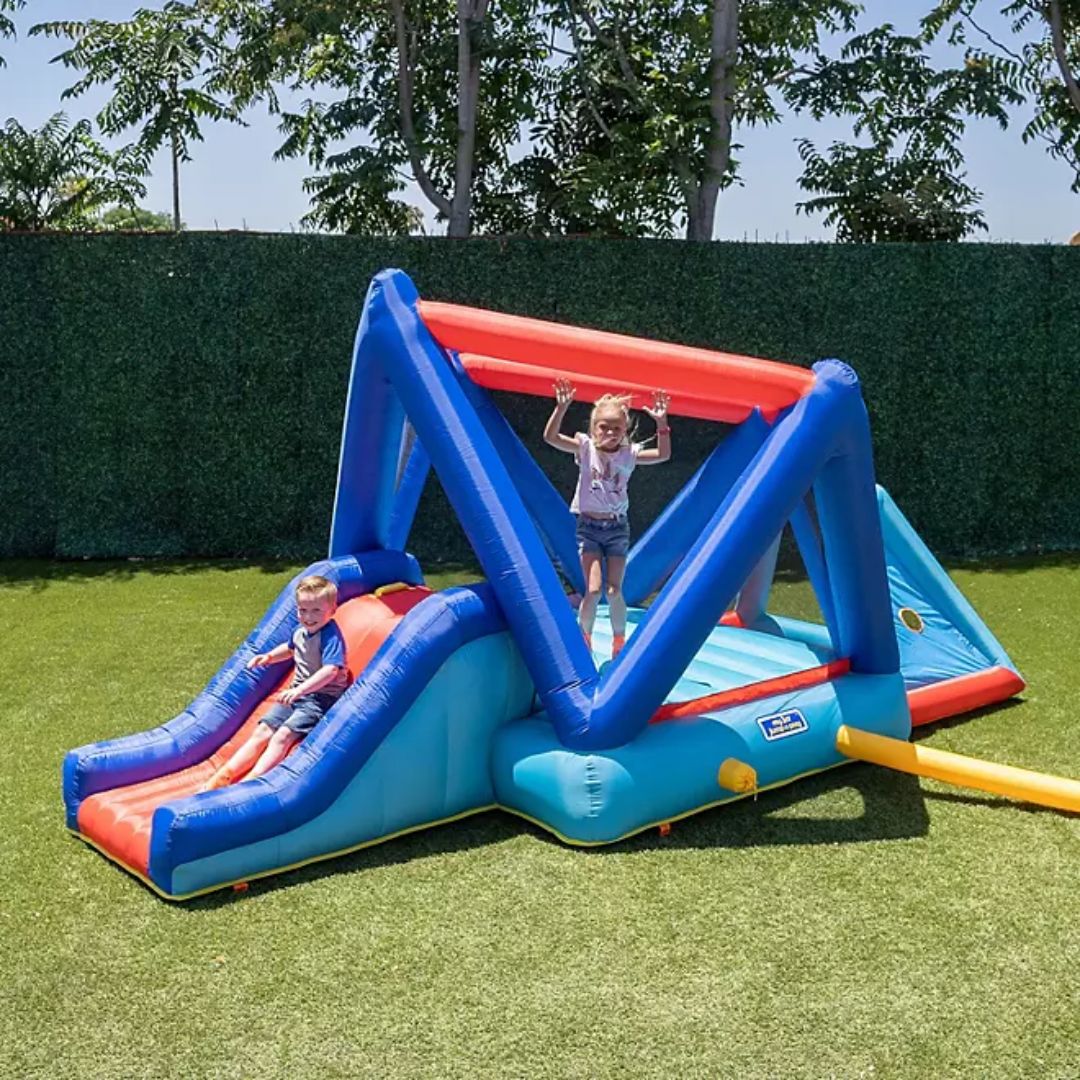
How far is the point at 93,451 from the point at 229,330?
5.36ft

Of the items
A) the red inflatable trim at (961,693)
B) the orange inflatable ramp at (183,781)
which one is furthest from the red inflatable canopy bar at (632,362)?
the red inflatable trim at (961,693)

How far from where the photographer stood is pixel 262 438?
39.0ft

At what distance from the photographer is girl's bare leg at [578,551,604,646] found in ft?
20.9

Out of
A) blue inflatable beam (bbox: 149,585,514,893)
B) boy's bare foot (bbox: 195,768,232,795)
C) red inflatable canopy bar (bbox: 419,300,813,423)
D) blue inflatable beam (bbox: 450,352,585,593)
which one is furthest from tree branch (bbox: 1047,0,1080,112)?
boy's bare foot (bbox: 195,768,232,795)

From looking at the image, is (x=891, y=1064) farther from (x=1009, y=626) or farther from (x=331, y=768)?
(x=1009, y=626)

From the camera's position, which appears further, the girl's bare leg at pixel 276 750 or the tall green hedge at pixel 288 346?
the tall green hedge at pixel 288 346

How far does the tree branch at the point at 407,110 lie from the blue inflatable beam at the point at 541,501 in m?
7.64

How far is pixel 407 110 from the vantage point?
13742mm

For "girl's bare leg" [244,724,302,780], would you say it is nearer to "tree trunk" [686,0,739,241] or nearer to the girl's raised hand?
the girl's raised hand

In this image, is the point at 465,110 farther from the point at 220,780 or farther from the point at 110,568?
the point at 220,780

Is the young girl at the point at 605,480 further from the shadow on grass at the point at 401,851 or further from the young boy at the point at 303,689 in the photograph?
the young boy at the point at 303,689

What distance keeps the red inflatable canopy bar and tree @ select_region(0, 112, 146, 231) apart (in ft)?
27.5

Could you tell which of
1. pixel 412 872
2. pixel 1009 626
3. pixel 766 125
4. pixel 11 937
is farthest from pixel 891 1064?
pixel 766 125

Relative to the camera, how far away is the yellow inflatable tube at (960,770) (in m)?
5.70
